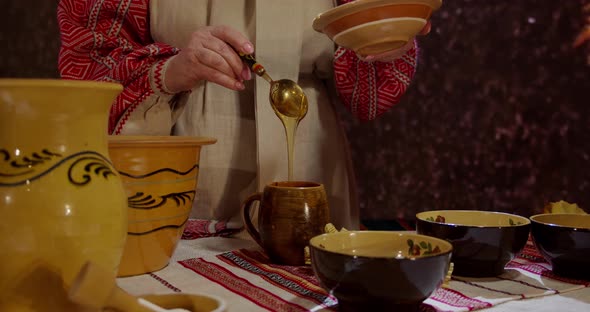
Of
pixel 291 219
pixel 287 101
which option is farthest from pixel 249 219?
pixel 287 101

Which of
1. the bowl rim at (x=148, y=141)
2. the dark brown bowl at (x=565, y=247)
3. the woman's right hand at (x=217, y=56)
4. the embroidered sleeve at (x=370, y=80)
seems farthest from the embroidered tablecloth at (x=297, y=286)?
the embroidered sleeve at (x=370, y=80)

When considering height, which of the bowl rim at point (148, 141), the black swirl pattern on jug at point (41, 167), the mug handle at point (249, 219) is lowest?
the mug handle at point (249, 219)

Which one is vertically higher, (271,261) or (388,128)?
(388,128)

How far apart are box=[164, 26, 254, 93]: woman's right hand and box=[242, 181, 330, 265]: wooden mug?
0.81 feet

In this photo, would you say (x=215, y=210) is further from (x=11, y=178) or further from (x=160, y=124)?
(x=11, y=178)

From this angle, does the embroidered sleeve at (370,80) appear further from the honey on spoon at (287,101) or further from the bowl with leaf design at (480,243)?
the bowl with leaf design at (480,243)

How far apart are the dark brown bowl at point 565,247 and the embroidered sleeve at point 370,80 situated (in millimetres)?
513

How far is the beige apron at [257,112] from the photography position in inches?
44.2

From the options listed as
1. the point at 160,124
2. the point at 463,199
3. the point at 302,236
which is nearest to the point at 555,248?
the point at 302,236

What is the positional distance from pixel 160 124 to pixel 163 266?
39 centimetres

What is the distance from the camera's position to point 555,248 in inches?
27.4

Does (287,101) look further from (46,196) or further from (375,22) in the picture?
(46,196)

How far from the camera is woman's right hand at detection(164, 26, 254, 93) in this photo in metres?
0.91

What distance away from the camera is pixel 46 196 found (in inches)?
18.1
